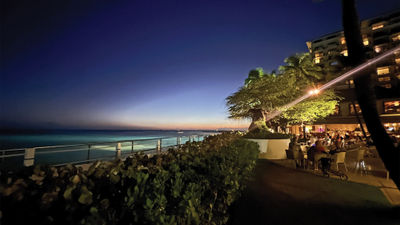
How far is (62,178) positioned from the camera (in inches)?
49.3

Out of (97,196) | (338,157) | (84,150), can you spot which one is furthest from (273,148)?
(84,150)

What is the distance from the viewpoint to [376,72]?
2352 centimetres

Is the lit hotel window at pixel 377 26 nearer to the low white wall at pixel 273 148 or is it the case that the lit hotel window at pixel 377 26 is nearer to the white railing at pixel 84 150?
the low white wall at pixel 273 148

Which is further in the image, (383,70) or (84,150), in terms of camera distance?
(383,70)

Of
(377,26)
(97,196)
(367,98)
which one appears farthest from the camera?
(377,26)

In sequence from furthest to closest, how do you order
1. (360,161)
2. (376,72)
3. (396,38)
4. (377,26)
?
1. (377,26)
2. (396,38)
3. (376,72)
4. (360,161)

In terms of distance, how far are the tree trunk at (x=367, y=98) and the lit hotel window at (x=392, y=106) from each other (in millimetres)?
28146

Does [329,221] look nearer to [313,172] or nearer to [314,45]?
[313,172]

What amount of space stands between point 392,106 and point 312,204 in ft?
93.5

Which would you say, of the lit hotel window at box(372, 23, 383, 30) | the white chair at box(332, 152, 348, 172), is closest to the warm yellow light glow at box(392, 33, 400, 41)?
the lit hotel window at box(372, 23, 383, 30)

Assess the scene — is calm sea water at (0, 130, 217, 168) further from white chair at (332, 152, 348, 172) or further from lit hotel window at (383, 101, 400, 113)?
lit hotel window at (383, 101, 400, 113)

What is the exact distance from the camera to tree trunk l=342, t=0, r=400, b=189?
99.3 inches

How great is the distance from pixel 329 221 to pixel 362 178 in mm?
4168

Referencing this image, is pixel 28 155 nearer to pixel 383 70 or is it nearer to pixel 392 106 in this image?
pixel 392 106
